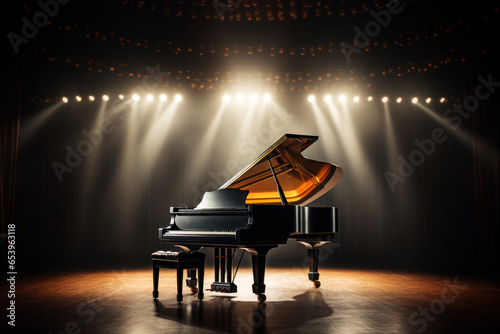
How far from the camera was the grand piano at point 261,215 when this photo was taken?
457 cm

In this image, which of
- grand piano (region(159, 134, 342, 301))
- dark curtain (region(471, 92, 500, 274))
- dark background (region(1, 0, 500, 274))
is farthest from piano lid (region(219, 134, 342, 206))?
dark curtain (region(471, 92, 500, 274))

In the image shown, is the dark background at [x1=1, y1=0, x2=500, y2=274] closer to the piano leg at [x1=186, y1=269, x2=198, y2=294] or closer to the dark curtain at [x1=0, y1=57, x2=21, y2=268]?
the dark curtain at [x1=0, y1=57, x2=21, y2=268]

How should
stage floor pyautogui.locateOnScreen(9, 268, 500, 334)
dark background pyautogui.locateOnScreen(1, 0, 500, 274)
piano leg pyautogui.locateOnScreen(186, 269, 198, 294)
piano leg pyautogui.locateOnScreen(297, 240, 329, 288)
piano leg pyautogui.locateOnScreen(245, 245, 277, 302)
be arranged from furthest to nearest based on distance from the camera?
dark background pyautogui.locateOnScreen(1, 0, 500, 274)
piano leg pyautogui.locateOnScreen(297, 240, 329, 288)
piano leg pyautogui.locateOnScreen(186, 269, 198, 294)
piano leg pyautogui.locateOnScreen(245, 245, 277, 302)
stage floor pyautogui.locateOnScreen(9, 268, 500, 334)

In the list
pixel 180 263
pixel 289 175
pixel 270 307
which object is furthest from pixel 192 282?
pixel 289 175

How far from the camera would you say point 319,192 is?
18.8 ft

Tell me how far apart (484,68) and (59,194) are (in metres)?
8.30

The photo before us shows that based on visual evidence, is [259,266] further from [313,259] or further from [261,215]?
[313,259]

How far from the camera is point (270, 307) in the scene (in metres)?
4.43

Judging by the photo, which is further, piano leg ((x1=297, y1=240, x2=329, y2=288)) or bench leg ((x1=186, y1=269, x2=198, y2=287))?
piano leg ((x1=297, y1=240, x2=329, y2=288))

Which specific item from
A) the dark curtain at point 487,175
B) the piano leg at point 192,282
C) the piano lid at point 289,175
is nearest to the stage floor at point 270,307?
the piano leg at point 192,282

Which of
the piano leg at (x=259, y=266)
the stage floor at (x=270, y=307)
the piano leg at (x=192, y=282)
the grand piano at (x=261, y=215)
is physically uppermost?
the grand piano at (x=261, y=215)

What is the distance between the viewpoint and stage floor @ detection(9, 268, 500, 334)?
11.8 ft

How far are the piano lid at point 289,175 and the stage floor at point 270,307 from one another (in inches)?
45.8

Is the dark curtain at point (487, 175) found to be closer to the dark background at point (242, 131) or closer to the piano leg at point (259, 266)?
the dark background at point (242, 131)
